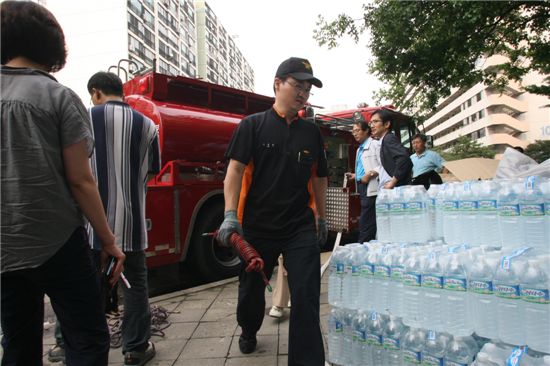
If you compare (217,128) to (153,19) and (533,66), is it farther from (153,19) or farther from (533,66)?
(153,19)

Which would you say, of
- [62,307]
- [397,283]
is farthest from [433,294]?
[62,307]

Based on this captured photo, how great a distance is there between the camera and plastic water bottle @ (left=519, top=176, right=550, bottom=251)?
2.21m

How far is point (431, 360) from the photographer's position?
6.92 ft

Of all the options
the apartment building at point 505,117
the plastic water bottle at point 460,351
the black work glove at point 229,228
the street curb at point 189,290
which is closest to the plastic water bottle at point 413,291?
the plastic water bottle at point 460,351

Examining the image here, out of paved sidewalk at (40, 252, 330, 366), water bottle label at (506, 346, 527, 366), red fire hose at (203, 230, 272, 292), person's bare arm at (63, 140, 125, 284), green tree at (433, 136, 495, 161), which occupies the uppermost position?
green tree at (433, 136, 495, 161)

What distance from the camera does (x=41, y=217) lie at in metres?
1.57

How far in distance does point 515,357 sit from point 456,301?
1.41ft

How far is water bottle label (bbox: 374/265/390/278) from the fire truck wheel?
281 centimetres

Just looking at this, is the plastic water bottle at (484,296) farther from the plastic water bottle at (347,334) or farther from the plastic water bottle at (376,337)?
the plastic water bottle at (347,334)

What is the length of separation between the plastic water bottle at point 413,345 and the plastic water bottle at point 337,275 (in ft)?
1.93

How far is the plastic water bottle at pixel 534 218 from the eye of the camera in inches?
86.8

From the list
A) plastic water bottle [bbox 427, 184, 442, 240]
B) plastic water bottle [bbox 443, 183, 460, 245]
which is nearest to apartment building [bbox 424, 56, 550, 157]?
plastic water bottle [bbox 427, 184, 442, 240]

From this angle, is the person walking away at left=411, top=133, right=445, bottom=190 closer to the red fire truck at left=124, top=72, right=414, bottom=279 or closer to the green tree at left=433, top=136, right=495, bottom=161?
the red fire truck at left=124, top=72, right=414, bottom=279

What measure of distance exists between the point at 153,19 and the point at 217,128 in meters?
58.8
